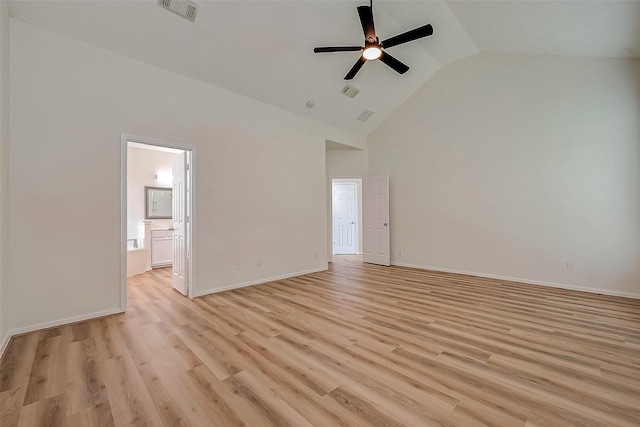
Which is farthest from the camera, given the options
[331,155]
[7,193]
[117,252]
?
[331,155]

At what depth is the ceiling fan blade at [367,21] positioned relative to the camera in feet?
9.18

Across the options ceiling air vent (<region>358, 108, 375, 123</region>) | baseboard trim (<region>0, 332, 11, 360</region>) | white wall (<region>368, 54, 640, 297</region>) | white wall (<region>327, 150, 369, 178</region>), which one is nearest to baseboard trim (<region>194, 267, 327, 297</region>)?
baseboard trim (<region>0, 332, 11, 360</region>)

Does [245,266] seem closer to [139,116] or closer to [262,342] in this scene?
[262,342]

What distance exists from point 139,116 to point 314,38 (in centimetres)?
258

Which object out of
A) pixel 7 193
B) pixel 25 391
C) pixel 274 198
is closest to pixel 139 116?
pixel 7 193

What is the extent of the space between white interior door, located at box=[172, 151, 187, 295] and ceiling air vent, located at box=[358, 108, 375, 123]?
3714mm

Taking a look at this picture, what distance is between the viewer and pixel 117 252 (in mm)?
3244

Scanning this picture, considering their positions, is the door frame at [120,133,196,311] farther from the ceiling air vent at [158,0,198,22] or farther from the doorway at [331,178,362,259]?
the doorway at [331,178,362,259]

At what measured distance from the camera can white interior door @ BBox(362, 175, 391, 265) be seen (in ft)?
20.6

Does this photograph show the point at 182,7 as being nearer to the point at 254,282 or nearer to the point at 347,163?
the point at 254,282

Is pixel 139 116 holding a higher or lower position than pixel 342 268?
higher

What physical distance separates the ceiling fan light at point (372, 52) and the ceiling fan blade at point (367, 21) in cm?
7

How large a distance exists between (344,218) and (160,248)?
5.14 metres

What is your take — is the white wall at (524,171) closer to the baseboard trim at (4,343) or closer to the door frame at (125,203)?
the door frame at (125,203)
